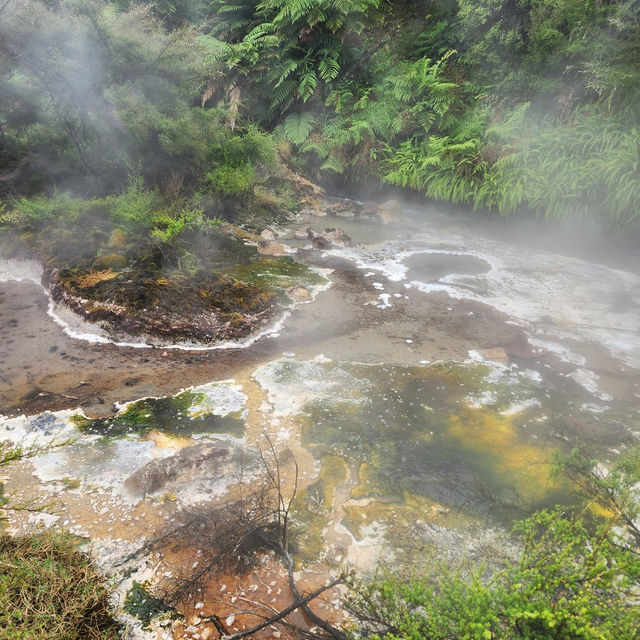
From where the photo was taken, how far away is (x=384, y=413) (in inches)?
169

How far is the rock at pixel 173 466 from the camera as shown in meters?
3.30

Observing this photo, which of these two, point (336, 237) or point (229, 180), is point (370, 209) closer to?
point (336, 237)

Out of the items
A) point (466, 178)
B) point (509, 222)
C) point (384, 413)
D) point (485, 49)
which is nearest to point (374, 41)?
point (485, 49)

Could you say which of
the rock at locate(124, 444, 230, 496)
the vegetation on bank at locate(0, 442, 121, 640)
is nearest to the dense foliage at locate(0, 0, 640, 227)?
the rock at locate(124, 444, 230, 496)

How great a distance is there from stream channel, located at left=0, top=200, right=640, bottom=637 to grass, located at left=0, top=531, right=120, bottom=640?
25cm

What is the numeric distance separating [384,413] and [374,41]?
46.5 ft

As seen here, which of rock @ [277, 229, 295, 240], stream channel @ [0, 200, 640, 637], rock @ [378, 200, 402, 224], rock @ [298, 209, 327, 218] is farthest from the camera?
rock @ [298, 209, 327, 218]

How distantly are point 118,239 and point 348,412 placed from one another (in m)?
5.47

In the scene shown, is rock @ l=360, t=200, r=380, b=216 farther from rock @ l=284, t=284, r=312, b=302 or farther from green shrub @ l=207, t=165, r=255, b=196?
rock @ l=284, t=284, r=312, b=302

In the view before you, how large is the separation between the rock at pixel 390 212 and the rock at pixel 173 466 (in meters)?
9.23

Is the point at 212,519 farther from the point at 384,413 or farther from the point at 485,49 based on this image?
the point at 485,49

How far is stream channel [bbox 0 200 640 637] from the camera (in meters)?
3.08

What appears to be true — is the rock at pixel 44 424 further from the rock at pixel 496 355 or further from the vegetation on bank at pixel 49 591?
the rock at pixel 496 355

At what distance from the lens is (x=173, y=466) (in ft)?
11.5
